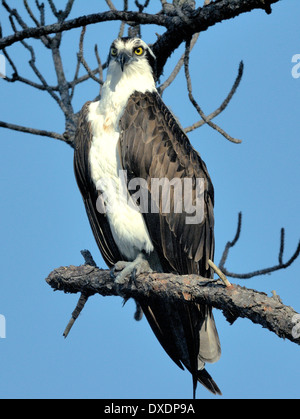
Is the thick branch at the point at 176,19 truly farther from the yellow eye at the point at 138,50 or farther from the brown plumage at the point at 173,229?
the brown plumage at the point at 173,229

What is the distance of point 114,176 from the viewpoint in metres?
5.52

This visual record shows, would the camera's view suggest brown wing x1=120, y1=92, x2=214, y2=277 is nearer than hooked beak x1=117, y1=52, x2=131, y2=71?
Yes

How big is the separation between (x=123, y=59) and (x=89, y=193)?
1.25 meters

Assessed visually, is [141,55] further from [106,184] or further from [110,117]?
[106,184]

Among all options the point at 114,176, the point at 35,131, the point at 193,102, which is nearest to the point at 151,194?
the point at 114,176

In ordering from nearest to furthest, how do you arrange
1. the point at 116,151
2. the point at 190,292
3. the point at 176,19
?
the point at 190,292, the point at 176,19, the point at 116,151

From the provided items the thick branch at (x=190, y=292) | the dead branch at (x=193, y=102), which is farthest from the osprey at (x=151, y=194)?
the dead branch at (x=193, y=102)

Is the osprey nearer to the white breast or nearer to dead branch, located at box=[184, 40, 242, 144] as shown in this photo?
the white breast

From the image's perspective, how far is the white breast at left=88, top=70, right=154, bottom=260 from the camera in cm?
547

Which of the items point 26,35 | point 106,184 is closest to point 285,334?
point 106,184

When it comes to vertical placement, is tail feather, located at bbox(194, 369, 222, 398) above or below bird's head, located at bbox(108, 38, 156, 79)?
below

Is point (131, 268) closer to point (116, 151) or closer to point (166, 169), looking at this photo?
point (166, 169)

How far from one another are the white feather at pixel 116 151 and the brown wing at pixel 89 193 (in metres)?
0.08

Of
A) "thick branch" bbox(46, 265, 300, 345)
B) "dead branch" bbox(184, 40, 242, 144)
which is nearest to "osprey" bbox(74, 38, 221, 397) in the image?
"thick branch" bbox(46, 265, 300, 345)
